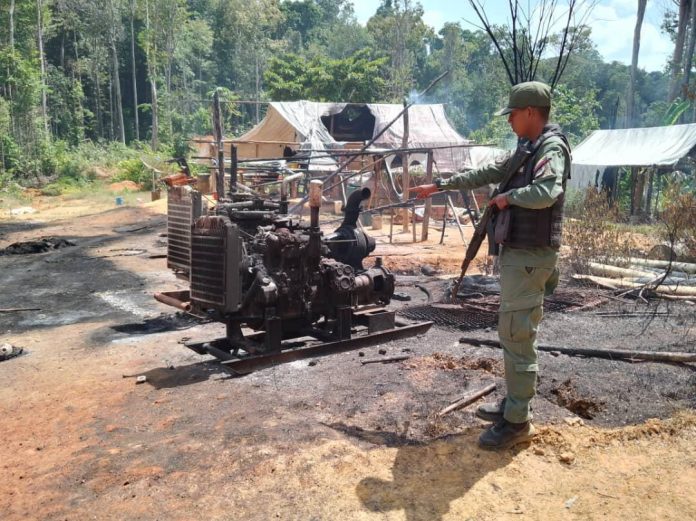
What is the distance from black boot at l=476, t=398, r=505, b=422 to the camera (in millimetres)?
3598

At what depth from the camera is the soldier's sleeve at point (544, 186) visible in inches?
127

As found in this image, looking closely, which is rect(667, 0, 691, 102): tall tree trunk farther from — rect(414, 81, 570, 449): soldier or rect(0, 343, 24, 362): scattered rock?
rect(0, 343, 24, 362): scattered rock

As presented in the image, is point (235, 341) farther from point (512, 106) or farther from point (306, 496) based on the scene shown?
point (512, 106)

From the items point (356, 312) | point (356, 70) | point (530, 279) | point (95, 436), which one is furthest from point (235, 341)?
point (356, 70)

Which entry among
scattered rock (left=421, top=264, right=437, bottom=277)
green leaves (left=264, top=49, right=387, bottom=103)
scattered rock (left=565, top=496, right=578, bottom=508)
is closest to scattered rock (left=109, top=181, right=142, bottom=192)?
green leaves (left=264, top=49, right=387, bottom=103)

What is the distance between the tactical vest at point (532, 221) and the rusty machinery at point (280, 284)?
2.19 meters

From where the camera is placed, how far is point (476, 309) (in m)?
6.89

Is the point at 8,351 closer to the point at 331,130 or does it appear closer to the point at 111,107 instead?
the point at 331,130

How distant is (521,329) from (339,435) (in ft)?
4.30

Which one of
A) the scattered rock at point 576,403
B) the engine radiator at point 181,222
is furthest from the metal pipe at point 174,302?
the scattered rock at point 576,403

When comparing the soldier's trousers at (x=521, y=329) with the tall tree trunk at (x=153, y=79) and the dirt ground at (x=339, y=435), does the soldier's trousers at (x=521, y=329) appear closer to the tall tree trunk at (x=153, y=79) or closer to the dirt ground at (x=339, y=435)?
the dirt ground at (x=339, y=435)

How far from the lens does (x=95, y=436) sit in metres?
4.01

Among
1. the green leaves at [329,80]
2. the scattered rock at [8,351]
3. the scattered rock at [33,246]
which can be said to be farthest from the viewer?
the green leaves at [329,80]

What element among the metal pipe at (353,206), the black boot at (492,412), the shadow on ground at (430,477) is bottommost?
the shadow on ground at (430,477)
